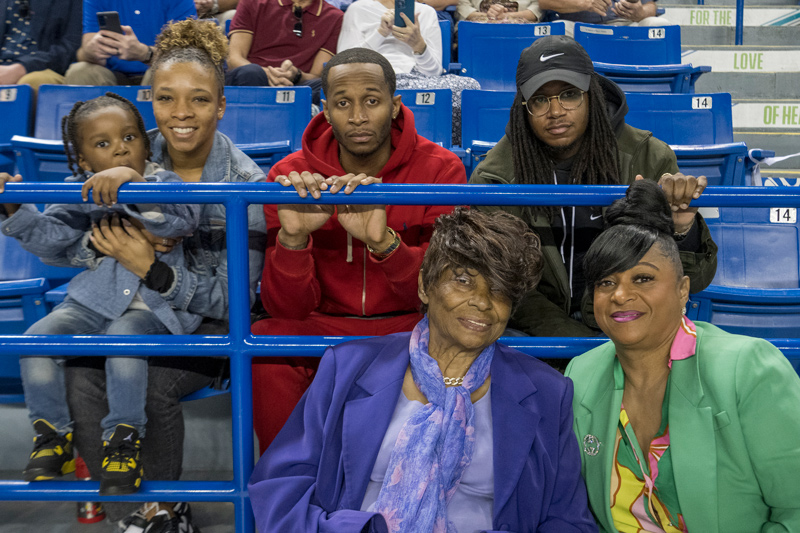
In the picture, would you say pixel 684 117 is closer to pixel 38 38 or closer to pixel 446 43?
pixel 446 43

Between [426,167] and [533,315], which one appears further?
[426,167]

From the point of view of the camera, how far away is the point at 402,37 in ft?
13.8

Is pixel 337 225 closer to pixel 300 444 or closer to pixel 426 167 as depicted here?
pixel 426 167

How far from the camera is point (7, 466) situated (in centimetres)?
210

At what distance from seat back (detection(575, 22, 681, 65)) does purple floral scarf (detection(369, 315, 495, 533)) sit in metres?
4.13

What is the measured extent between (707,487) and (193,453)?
144 centimetres

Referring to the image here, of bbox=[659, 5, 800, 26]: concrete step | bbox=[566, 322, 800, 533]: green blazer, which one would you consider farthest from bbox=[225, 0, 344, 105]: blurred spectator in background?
bbox=[659, 5, 800, 26]: concrete step

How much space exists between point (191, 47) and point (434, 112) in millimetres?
1609

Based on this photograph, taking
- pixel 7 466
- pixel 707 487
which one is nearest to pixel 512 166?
pixel 707 487

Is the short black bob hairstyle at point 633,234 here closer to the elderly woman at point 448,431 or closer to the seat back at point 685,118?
the elderly woman at point 448,431

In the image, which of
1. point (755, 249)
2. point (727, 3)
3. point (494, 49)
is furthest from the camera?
point (727, 3)

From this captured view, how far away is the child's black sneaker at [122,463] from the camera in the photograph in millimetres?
1692

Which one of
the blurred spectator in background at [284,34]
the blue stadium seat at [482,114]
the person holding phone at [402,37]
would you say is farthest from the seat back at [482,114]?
the blurred spectator in background at [284,34]

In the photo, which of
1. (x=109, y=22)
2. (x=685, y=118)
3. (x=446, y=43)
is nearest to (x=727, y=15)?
(x=446, y=43)
